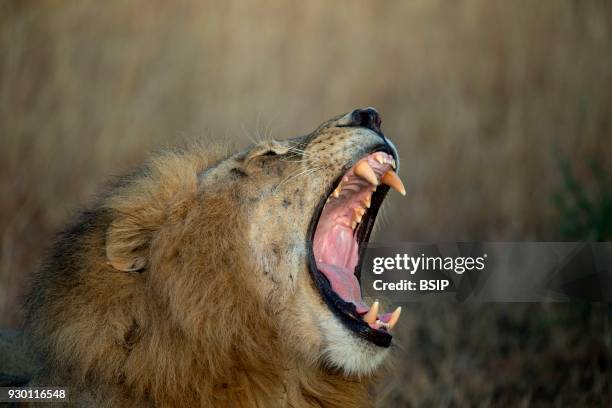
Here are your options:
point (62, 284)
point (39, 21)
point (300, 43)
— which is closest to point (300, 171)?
point (62, 284)

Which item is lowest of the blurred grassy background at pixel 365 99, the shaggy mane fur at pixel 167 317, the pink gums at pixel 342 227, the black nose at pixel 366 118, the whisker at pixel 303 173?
the shaggy mane fur at pixel 167 317

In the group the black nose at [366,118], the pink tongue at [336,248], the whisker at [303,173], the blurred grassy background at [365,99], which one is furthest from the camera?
the blurred grassy background at [365,99]

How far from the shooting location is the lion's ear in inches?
113

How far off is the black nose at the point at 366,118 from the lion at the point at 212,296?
0.13 feet

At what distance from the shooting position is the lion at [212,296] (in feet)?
9.19

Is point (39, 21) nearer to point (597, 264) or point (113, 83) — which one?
point (113, 83)

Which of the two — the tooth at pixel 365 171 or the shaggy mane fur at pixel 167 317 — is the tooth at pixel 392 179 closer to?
the tooth at pixel 365 171

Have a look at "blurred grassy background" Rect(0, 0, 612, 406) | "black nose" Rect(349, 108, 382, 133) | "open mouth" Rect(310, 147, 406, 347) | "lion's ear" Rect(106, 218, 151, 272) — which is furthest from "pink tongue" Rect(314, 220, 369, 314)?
"blurred grassy background" Rect(0, 0, 612, 406)

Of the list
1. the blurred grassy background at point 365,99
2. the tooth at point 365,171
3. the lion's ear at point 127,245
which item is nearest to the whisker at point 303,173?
the tooth at point 365,171

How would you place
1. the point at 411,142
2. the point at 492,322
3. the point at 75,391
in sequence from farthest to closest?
the point at 411,142 < the point at 492,322 < the point at 75,391

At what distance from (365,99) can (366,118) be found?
4.25 metres

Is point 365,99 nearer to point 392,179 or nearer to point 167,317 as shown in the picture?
point 392,179

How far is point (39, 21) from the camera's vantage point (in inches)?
254

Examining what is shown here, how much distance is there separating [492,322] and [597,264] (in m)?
0.71
